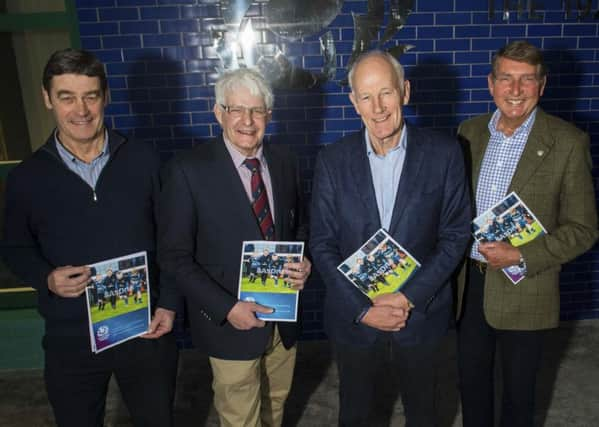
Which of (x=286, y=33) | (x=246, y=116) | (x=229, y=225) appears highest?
(x=286, y=33)

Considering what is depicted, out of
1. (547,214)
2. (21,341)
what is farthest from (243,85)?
(21,341)

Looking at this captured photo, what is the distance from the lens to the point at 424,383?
2229mm

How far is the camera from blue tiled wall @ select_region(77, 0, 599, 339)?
3.47m

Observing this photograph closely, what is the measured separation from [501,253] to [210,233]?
1245 mm

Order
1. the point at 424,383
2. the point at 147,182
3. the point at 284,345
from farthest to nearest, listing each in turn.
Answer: the point at 284,345 < the point at 424,383 < the point at 147,182

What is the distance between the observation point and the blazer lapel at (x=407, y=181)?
203 cm

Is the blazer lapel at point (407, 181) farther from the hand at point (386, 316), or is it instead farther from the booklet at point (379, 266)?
the hand at point (386, 316)

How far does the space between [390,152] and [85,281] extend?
1.29 metres

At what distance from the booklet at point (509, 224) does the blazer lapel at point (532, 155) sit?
99mm

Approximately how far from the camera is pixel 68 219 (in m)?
1.95

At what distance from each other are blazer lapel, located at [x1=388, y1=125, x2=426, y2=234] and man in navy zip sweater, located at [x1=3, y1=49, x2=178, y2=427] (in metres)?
0.99

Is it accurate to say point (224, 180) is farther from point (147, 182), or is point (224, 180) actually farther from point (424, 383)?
point (424, 383)

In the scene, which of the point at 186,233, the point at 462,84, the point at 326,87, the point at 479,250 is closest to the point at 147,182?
the point at 186,233

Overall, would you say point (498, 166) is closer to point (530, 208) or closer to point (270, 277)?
point (530, 208)
